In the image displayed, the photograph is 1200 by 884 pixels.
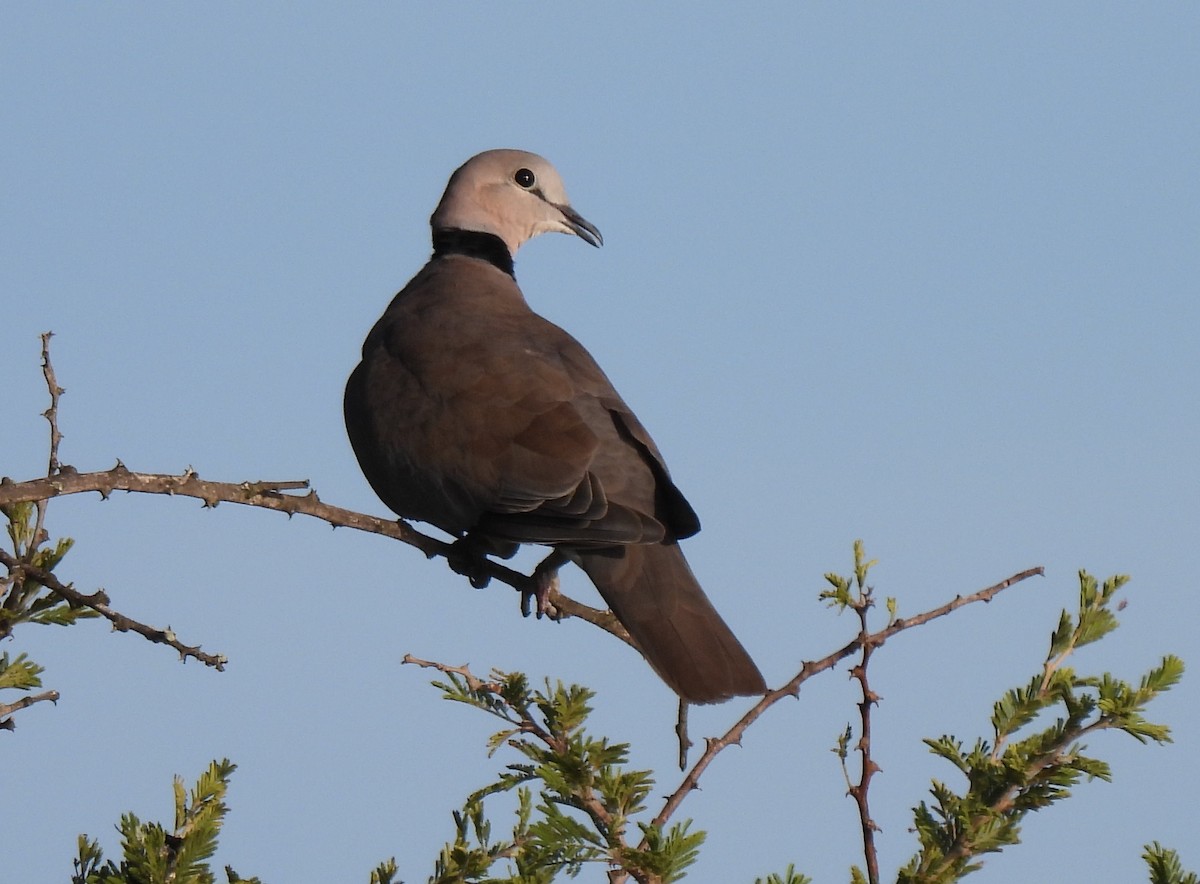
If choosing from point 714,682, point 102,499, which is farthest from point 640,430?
point 102,499

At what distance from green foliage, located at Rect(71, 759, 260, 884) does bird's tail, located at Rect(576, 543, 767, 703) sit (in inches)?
47.3

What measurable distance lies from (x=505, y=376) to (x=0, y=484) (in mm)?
1619

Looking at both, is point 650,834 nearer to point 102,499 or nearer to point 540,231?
point 102,499

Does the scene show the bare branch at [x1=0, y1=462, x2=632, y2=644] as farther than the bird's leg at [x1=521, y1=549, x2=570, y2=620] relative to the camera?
No

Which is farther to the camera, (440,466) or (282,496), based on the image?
(440,466)

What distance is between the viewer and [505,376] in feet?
14.1

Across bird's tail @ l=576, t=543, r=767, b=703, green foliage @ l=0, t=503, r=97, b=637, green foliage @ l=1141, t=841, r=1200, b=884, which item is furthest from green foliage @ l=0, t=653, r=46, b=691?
green foliage @ l=1141, t=841, r=1200, b=884

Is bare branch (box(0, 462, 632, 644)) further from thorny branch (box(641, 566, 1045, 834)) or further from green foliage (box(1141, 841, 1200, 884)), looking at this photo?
green foliage (box(1141, 841, 1200, 884))

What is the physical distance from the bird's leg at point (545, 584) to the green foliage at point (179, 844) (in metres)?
1.32

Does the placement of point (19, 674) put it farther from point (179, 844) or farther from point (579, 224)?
point (579, 224)

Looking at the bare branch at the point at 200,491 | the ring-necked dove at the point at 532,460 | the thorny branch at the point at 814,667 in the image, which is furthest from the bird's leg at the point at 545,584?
the thorny branch at the point at 814,667

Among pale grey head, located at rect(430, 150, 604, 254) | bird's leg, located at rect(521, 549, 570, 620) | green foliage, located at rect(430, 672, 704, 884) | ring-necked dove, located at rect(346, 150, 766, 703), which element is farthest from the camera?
pale grey head, located at rect(430, 150, 604, 254)

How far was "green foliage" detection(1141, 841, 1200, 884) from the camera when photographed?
2445 mm

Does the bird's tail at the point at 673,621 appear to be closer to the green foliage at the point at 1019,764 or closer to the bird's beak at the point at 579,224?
the green foliage at the point at 1019,764
